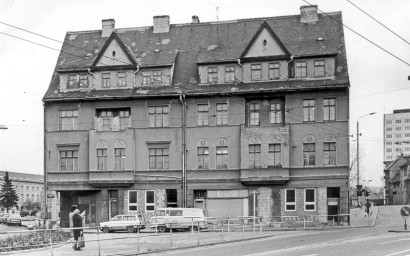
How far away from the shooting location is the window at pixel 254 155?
150ft

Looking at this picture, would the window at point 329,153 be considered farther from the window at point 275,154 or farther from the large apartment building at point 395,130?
the large apartment building at point 395,130

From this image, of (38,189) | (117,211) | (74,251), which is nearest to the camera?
(74,251)

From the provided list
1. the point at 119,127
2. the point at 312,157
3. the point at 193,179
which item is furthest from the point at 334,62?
the point at 119,127

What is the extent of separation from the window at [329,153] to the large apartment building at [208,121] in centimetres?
7

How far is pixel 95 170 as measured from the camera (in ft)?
157

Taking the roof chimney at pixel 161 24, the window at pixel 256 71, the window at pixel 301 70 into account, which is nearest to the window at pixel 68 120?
the roof chimney at pixel 161 24

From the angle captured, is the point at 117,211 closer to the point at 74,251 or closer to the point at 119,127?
the point at 119,127

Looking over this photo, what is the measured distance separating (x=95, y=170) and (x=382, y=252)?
31.9m

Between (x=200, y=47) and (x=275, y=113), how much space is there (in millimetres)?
8471

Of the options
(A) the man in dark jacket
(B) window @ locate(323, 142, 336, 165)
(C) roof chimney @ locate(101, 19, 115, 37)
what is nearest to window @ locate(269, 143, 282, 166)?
(B) window @ locate(323, 142, 336, 165)

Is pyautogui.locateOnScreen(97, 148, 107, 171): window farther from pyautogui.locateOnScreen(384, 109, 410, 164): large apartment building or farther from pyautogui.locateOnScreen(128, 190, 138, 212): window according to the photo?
pyautogui.locateOnScreen(384, 109, 410, 164): large apartment building

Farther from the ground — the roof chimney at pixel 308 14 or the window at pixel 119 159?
the roof chimney at pixel 308 14

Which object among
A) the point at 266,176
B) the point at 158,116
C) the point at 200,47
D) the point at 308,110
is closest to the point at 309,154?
the point at 308,110

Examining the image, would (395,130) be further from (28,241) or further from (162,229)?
(28,241)
